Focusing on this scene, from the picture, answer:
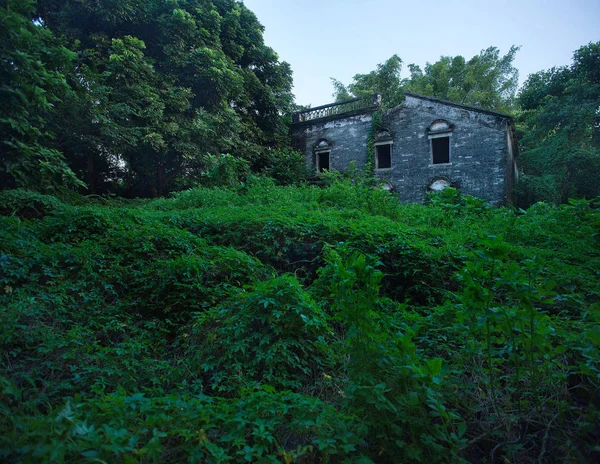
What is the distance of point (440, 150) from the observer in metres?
15.8

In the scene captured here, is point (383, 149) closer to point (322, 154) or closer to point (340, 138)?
point (340, 138)

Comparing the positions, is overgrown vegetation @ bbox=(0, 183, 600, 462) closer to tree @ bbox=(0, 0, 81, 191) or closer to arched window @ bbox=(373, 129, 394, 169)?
tree @ bbox=(0, 0, 81, 191)

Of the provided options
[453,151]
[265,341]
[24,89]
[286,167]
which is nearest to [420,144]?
[453,151]

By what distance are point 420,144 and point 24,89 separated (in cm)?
1432

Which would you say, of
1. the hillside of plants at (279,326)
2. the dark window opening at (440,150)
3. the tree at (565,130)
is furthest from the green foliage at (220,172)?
the tree at (565,130)

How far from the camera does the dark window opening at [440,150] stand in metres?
15.5

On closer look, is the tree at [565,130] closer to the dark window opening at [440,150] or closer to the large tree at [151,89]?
the dark window opening at [440,150]

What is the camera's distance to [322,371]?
9.04ft

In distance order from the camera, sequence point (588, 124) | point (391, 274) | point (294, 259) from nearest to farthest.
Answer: point (391, 274)
point (294, 259)
point (588, 124)

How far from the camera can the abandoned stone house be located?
1415cm

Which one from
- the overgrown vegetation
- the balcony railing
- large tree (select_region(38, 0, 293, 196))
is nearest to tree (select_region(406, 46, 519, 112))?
the balcony railing

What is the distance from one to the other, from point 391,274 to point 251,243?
1.97m

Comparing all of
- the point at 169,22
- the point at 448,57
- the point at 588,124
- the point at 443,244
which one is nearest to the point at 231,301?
the point at 443,244

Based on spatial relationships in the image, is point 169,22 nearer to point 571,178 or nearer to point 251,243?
point 251,243
